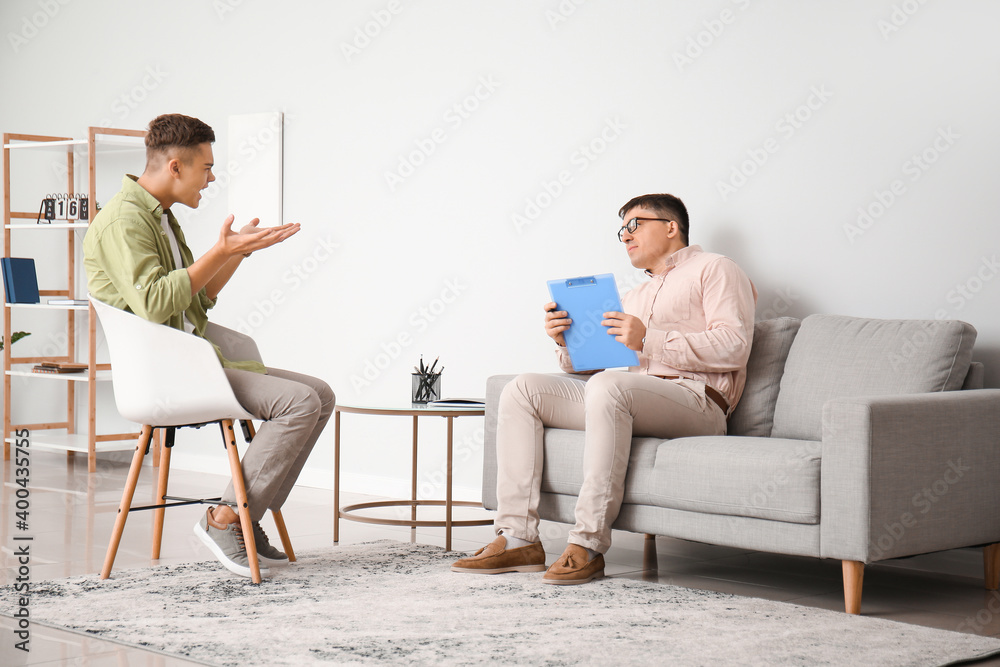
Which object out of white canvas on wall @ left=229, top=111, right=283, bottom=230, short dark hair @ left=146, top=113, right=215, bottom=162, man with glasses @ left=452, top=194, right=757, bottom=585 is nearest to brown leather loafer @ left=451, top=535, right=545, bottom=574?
man with glasses @ left=452, top=194, right=757, bottom=585

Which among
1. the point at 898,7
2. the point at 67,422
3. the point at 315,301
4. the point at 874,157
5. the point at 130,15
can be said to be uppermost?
the point at 130,15

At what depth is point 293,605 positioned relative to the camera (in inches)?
106

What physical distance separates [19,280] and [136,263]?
3.36m

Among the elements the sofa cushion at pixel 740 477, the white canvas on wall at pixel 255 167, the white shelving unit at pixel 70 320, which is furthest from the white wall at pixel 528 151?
the sofa cushion at pixel 740 477

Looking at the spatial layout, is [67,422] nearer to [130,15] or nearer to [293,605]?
[130,15]

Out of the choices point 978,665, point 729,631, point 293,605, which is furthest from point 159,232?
point 978,665

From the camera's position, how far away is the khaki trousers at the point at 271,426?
2969mm

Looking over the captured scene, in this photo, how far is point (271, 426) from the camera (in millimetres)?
2984

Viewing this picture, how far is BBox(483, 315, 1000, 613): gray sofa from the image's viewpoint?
266 centimetres

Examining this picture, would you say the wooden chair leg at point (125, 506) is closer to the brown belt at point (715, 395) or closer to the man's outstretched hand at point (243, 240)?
the man's outstretched hand at point (243, 240)

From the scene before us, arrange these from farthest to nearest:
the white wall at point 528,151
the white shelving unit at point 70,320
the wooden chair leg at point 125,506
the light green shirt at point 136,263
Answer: the white shelving unit at point 70,320 → the white wall at point 528,151 → the wooden chair leg at point 125,506 → the light green shirt at point 136,263

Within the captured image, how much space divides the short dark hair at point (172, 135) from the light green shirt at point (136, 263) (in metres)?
0.12

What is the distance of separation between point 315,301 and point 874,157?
272 centimetres

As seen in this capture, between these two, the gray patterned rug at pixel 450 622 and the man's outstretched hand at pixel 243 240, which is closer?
the gray patterned rug at pixel 450 622
